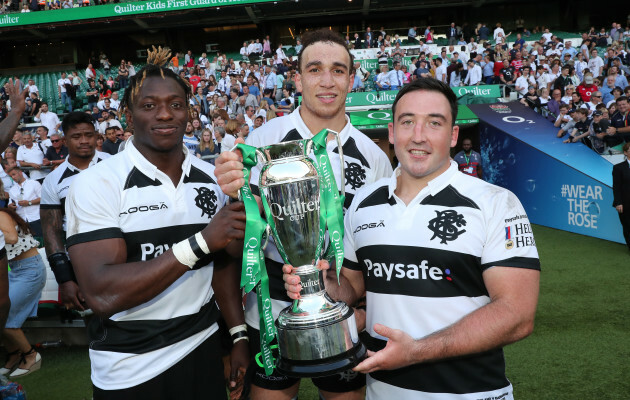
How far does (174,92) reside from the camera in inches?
76.1

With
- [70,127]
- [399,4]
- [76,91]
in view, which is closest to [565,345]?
[70,127]

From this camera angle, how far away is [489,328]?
1.68 m

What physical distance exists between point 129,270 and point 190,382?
57cm

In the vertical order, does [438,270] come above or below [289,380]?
above

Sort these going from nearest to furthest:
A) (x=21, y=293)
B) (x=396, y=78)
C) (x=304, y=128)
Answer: (x=304, y=128), (x=21, y=293), (x=396, y=78)

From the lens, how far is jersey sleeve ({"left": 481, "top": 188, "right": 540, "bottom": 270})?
172 cm

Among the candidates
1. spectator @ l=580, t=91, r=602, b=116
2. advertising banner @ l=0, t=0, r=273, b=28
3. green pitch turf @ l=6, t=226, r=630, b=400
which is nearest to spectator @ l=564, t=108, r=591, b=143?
spectator @ l=580, t=91, r=602, b=116

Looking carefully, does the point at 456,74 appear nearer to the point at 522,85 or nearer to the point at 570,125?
the point at 522,85

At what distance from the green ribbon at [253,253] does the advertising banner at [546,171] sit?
26.2 ft

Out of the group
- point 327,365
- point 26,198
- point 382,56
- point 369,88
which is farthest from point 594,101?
point 327,365

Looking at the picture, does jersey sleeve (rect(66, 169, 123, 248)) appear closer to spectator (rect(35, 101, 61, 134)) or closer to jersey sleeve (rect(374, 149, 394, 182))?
jersey sleeve (rect(374, 149, 394, 182))

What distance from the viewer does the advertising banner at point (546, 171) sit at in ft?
28.5

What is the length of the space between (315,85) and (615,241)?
7.65 m

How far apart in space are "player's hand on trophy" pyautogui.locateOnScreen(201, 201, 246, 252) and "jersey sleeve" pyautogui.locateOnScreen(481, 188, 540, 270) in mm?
831
